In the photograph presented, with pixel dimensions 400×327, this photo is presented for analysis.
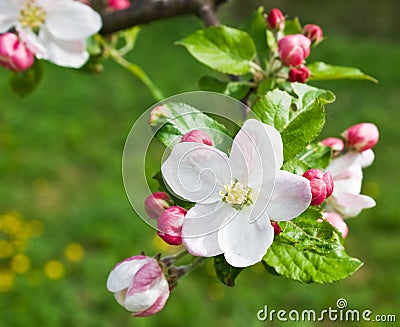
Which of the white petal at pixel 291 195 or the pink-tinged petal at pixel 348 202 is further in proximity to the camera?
the pink-tinged petal at pixel 348 202

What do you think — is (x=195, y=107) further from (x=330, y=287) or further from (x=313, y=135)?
(x=330, y=287)

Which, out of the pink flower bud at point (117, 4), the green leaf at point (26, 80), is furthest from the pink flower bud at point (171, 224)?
the pink flower bud at point (117, 4)

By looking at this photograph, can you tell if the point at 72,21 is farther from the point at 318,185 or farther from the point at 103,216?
the point at 103,216

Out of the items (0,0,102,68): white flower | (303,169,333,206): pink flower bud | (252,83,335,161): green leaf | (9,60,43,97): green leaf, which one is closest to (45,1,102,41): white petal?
(0,0,102,68): white flower

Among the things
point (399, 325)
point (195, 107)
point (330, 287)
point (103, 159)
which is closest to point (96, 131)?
point (103, 159)

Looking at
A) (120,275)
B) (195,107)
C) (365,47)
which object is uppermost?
(195,107)

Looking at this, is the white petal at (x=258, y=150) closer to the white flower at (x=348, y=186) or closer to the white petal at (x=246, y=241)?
the white petal at (x=246, y=241)

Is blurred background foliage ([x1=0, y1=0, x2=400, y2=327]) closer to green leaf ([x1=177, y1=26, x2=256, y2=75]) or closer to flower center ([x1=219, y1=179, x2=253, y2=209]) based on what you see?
green leaf ([x1=177, y1=26, x2=256, y2=75])
